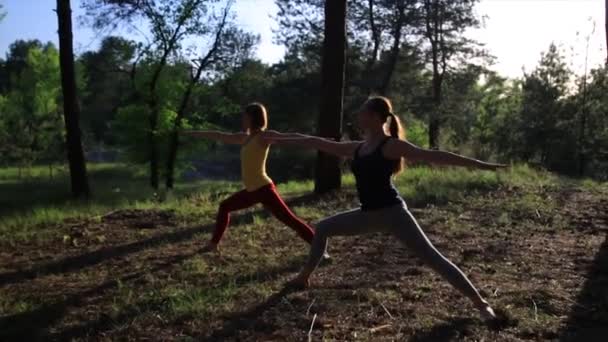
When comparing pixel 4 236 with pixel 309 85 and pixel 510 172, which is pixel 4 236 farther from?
pixel 309 85

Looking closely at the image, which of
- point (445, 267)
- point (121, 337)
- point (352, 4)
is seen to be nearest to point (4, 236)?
point (121, 337)

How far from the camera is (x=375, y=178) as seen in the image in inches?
198

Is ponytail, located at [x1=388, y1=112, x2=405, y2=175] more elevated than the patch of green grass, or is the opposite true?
ponytail, located at [x1=388, y1=112, x2=405, y2=175]

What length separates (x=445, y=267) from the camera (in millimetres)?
5000

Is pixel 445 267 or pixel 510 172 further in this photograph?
pixel 510 172

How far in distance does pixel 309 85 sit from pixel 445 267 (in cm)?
3410

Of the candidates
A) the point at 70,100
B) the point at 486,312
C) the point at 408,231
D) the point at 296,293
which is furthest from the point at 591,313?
the point at 70,100

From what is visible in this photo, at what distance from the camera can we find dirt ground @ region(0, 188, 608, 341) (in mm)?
5035

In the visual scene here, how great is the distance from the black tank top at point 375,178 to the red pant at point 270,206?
1965mm

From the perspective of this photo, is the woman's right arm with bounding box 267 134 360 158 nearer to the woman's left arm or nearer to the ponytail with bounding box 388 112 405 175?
the woman's left arm

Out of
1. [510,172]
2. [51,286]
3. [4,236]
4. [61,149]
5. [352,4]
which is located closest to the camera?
[51,286]

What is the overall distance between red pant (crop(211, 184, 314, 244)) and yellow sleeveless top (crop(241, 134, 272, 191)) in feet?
0.26

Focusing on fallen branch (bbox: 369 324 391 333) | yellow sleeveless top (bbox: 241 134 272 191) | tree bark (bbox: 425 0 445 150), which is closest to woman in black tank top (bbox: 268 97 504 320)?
fallen branch (bbox: 369 324 391 333)

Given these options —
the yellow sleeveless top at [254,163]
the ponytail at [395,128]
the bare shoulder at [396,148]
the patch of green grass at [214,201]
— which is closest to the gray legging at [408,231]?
the bare shoulder at [396,148]
